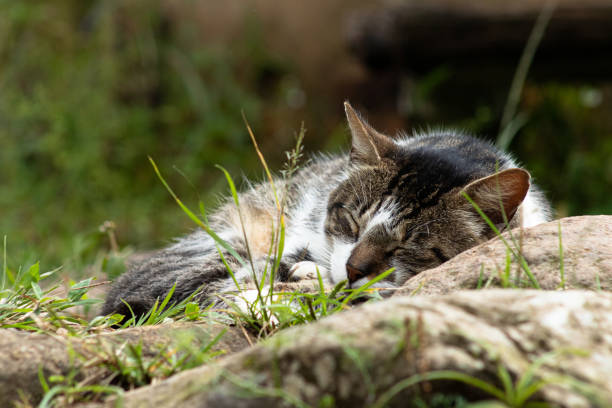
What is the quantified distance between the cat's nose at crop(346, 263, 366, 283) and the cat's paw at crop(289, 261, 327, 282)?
21cm

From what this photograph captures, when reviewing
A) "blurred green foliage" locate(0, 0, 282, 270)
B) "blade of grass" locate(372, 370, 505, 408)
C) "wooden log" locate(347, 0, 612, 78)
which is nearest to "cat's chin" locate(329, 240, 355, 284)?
"blade of grass" locate(372, 370, 505, 408)

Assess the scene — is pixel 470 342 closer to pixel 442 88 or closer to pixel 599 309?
pixel 599 309

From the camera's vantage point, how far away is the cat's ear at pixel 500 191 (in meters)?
2.27

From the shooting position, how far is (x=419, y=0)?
19.8 feet

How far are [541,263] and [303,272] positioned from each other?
1.01 metres

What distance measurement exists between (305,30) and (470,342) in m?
6.83

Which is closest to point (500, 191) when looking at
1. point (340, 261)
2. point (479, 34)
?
point (340, 261)

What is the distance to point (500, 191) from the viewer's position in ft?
7.66

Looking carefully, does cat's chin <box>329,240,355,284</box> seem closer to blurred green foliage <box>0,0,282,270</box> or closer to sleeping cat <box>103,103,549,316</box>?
sleeping cat <box>103,103,549,316</box>

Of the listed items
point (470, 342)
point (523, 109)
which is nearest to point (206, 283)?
point (470, 342)

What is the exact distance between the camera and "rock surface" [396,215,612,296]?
1894 millimetres

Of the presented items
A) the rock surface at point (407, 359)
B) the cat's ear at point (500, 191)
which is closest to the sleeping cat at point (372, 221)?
the cat's ear at point (500, 191)

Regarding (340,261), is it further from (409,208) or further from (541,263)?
(541,263)

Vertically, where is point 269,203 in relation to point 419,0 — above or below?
below
